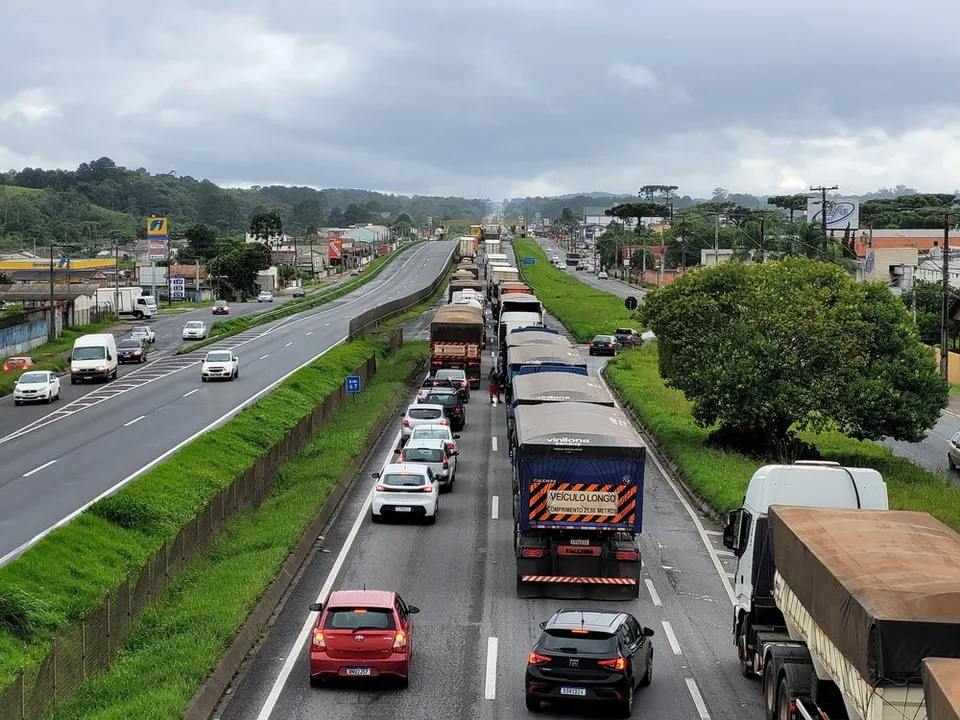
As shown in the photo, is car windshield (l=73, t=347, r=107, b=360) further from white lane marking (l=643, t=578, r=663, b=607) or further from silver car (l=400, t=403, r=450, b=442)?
white lane marking (l=643, t=578, r=663, b=607)

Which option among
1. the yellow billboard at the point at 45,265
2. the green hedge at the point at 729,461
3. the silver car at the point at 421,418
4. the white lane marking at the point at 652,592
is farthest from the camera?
the yellow billboard at the point at 45,265

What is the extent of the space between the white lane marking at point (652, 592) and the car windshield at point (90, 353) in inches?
1667

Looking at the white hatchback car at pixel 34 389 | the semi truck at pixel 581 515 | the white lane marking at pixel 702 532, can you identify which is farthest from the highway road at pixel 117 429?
the white lane marking at pixel 702 532

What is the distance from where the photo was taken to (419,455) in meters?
36.5

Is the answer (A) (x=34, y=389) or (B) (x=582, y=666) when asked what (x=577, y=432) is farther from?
(A) (x=34, y=389)

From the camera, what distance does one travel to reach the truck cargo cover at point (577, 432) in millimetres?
25281

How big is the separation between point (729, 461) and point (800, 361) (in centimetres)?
456

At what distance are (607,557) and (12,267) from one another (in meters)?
124

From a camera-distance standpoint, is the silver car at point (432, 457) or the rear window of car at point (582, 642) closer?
the rear window of car at point (582, 642)

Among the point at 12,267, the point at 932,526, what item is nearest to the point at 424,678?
the point at 932,526

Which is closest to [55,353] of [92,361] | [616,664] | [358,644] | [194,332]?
[194,332]

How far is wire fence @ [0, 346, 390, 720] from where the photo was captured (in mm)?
16016

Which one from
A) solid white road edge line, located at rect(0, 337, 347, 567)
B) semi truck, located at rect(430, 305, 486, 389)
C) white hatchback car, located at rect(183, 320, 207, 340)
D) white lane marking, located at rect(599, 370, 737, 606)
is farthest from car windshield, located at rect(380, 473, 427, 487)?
white hatchback car, located at rect(183, 320, 207, 340)

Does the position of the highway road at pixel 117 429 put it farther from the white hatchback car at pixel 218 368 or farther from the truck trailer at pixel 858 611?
the truck trailer at pixel 858 611
